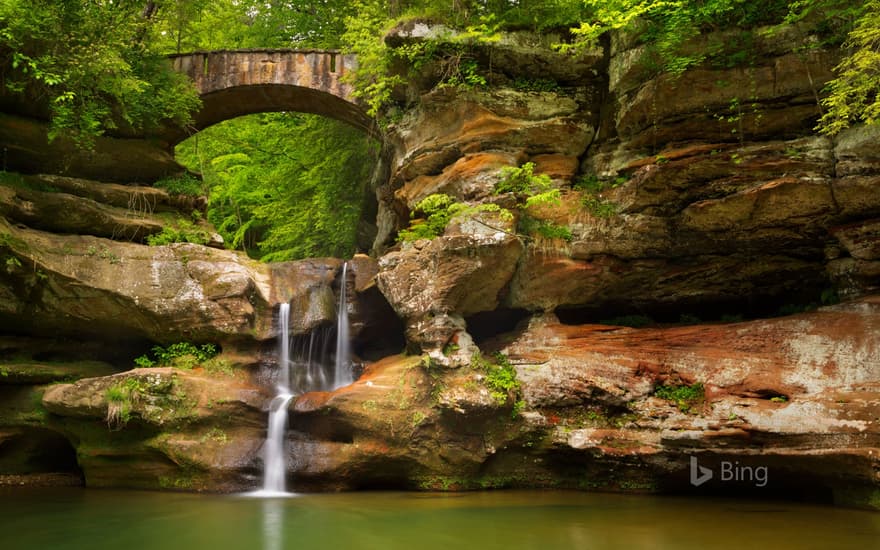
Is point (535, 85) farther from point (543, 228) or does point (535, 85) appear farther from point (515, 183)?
point (543, 228)

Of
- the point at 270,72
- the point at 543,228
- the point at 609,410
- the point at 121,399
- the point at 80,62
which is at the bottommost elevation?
the point at 121,399

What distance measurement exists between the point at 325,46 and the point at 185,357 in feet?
38.2

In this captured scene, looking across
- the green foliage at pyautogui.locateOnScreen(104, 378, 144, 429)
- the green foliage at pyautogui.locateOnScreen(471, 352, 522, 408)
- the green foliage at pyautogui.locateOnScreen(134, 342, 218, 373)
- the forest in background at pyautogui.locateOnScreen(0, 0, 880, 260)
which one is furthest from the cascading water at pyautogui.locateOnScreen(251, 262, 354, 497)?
the forest in background at pyautogui.locateOnScreen(0, 0, 880, 260)

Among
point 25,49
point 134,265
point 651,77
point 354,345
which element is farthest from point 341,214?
point 651,77

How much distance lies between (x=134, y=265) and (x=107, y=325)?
1.33 metres

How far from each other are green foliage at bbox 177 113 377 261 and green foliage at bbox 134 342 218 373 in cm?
720

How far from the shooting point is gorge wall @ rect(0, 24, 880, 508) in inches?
384

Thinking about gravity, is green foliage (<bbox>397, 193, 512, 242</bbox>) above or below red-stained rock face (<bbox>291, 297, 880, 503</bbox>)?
above

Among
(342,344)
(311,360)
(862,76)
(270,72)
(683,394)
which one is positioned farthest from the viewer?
(270,72)

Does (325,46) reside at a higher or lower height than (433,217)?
higher

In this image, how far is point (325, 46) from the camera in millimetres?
19125

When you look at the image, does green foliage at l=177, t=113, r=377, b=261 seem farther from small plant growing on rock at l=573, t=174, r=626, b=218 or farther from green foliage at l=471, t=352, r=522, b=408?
green foliage at l=471, t=352, r=522, b=408

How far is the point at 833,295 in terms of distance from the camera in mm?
10578

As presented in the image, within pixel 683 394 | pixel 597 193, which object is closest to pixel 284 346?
pixel 597 193
